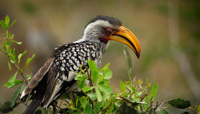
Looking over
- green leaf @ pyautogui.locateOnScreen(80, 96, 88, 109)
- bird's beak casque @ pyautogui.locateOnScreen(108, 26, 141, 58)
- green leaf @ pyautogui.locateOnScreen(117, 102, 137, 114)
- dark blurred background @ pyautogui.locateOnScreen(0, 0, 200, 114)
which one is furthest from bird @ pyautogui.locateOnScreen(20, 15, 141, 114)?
dark blurred background @ pyautogui.locateOnScreen(0, 0, 200, 114)

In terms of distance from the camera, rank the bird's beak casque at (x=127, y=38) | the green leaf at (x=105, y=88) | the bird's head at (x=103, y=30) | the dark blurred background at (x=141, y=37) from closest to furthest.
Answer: the green leaf at (x=105, y=88) < the bird's beak casque at (x=127, y=38) < the bird's head at (x=103, y=30) < the dark blurred background at (x=141, y=37)

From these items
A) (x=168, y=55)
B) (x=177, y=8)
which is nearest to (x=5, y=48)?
(x=168, y=55)

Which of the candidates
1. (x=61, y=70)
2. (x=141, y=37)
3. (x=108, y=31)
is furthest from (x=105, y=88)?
(x=141, y=37)

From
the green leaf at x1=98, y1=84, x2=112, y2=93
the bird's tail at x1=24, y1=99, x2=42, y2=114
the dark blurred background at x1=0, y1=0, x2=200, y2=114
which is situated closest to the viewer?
the green leaf at x1=98, y1=84, x2=112, y2=93

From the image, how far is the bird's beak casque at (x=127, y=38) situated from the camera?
2154 mm

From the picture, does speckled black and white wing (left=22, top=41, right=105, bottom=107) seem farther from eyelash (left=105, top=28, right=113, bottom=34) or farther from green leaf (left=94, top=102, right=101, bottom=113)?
green leaf (left=94, top=102, right=101, bottom=113)

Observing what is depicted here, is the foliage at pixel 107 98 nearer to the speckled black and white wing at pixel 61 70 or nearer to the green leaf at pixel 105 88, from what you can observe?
the green leaf at pixel 105 88

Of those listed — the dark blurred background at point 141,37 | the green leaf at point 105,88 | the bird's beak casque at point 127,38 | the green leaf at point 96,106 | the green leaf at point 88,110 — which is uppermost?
the bird's beak casque at point 127,38

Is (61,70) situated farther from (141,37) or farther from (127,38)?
(141,37)

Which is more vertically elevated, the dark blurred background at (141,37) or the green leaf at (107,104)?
the green leaf at (107,104)

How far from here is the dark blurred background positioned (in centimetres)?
483

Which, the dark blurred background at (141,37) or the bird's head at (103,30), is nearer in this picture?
the bird's head at (103,30)

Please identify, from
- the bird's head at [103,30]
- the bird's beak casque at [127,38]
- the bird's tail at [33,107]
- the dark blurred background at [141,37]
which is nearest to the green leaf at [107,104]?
the bird's tail at [33,107]

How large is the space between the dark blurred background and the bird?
66 cm
